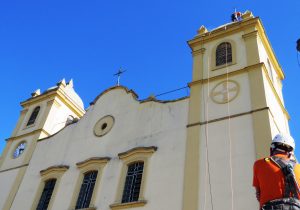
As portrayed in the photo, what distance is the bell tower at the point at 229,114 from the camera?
11.6 meters

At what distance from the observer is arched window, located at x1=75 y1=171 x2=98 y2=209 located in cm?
1465

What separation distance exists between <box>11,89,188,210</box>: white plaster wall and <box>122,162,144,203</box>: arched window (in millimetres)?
433

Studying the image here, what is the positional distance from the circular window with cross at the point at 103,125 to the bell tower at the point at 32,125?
13.7ft

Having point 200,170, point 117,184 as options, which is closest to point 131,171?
point 117,184

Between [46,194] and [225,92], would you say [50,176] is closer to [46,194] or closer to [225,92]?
[46,194]

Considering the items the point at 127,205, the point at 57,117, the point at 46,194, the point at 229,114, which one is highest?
the point at 57,117

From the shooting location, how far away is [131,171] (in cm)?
1429

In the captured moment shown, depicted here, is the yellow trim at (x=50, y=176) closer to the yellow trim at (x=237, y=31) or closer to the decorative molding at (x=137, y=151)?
the decorative molding at (x=137, y=151)

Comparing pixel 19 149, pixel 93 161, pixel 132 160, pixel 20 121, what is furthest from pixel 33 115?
pixel 132 160

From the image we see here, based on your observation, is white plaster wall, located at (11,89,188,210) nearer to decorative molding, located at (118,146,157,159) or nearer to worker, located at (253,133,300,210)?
decorative molding, located at (118,146,157,159)

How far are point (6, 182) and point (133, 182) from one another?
8.08 m

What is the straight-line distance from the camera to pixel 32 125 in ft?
68.1

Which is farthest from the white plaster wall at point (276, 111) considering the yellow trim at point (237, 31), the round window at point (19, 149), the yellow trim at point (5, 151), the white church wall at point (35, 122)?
the yellow trim at point (5, 151)

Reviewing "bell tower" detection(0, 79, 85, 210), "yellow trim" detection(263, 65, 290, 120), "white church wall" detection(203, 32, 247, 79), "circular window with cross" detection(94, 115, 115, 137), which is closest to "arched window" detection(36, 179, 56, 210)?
"bell tower" detection(0, 79, 85, 210)
